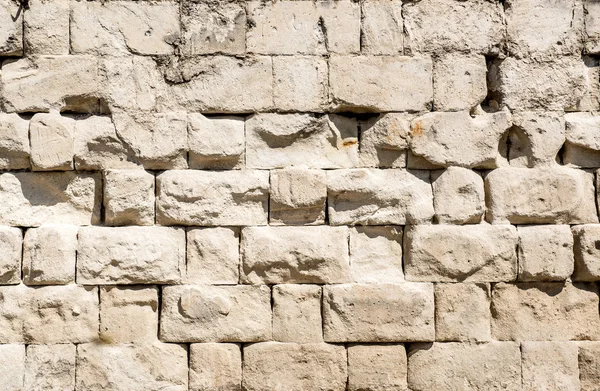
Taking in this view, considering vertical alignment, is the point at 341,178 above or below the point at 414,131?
below

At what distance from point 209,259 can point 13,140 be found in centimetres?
140

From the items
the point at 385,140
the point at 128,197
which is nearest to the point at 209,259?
the point at 128,197

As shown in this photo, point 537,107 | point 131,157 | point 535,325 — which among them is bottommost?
point 535,325

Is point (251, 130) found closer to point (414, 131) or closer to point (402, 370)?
point (414, 131)

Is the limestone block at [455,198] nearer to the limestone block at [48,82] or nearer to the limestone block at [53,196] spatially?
the limestone block at [53,196]

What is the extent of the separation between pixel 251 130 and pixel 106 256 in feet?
3.87

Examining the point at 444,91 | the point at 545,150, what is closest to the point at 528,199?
the point at 545,150

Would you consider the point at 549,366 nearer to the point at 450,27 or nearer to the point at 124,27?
the point at 450,27

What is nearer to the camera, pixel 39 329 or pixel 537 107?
pixel 39 329

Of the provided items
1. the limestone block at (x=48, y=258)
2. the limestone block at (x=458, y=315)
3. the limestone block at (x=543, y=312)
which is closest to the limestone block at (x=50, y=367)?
the limestone block at (x=48, y=258)

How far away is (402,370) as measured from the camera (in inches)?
165

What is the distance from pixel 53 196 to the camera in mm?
4195

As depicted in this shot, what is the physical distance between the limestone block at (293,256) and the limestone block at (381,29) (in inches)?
48.0

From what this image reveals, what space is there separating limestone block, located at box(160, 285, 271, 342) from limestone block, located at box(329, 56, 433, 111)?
1.36 meters
